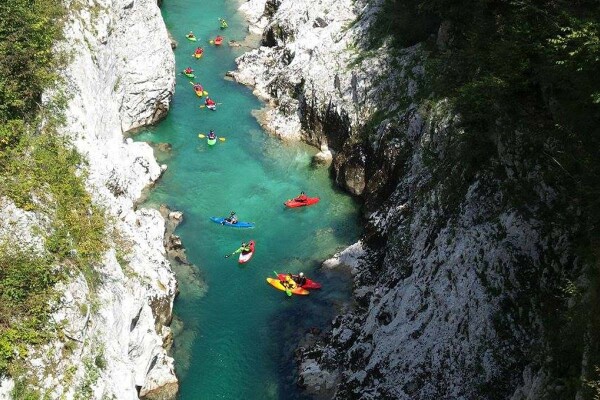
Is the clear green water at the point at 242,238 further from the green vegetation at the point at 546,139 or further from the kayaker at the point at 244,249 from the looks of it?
the green vegetation at the point at 546,139

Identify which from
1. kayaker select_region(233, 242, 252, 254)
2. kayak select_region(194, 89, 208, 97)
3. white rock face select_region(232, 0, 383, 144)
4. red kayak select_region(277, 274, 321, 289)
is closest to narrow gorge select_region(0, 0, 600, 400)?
white rock face select_region(232, 0, 383, 144)

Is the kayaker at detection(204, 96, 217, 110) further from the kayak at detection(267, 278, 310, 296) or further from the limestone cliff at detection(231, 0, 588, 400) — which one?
the kayak at detection(267, 278, 310, 296)

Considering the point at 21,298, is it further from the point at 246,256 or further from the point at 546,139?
the point at 546,139

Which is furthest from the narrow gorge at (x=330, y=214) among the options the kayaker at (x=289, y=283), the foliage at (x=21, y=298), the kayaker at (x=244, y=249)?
the kayaker at (x=289, y=283)

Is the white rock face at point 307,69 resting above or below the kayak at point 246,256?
above

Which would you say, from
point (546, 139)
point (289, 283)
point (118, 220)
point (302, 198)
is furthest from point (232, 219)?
point (546, 139)

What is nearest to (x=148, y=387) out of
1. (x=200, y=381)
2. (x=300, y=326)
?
(x=200, y=381)

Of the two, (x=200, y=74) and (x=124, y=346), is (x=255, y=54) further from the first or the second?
(x=124, y=346)
